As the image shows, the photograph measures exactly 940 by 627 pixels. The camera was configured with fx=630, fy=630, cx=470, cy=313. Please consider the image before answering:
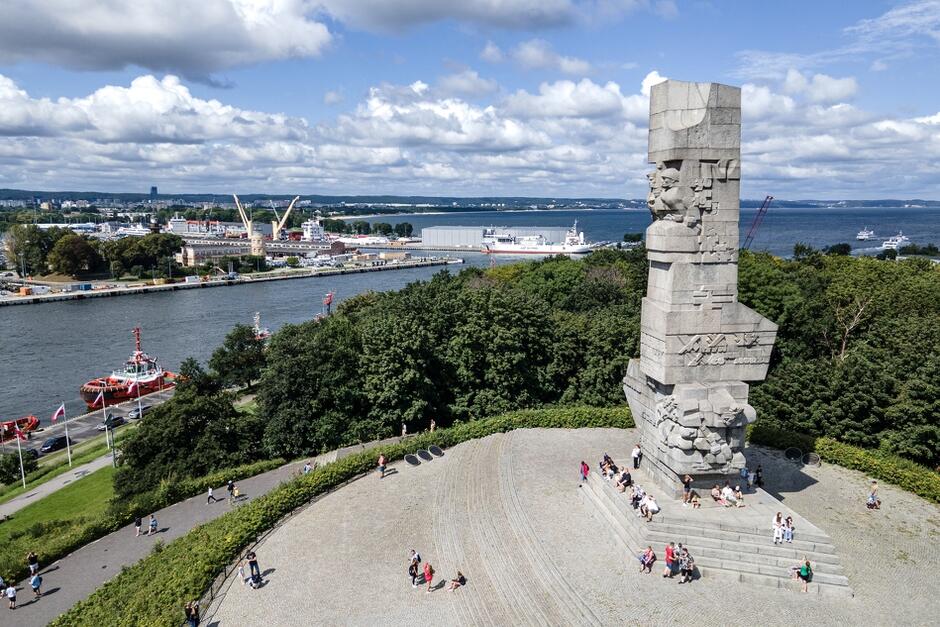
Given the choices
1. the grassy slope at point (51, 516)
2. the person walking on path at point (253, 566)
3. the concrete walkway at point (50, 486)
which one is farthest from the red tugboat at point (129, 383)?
the person walking on path at point (253, 566)

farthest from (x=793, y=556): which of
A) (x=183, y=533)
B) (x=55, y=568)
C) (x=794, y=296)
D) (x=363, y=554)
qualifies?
(x=794, y=296)

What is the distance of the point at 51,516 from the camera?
99.9 feet

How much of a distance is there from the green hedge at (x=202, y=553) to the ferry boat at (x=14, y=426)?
30.7 meters

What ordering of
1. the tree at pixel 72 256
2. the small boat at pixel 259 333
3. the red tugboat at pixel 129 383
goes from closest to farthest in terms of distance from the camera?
the red tugboat at pixel 129 383 → the small boat at pixel 259 333 → the tree at pixel 72 256

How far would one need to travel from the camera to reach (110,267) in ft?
401

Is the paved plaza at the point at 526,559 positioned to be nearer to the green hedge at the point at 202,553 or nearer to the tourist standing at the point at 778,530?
the green hedge at the point at 202,553

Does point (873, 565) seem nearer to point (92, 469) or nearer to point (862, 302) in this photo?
point (862, 302)

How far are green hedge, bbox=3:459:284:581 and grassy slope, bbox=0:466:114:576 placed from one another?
27cm

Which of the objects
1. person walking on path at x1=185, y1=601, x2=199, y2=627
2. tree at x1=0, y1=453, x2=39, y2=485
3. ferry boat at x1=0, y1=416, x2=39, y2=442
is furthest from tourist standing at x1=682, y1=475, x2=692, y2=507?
ferry boat at x1=0, y1=416, x2=39, y2=442

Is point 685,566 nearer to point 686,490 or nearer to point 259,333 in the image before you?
point 686,490

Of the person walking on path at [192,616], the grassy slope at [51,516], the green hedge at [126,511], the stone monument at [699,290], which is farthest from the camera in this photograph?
the grassy slope at [51,516]

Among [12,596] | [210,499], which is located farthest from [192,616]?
[210,499]

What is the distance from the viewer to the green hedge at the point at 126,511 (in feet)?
76.8

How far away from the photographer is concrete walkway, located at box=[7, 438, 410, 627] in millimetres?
20375
